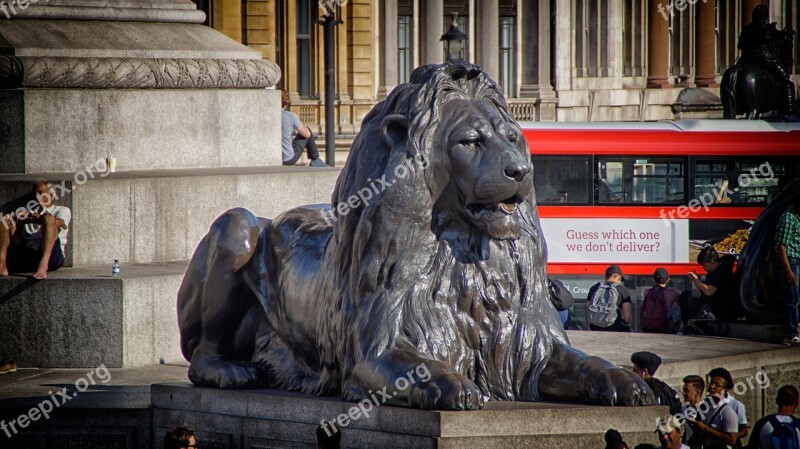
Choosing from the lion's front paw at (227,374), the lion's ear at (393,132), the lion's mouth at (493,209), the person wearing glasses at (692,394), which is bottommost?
the person wearing glasses at (692,394)

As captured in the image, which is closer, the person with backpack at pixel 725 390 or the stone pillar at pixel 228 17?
the person with backpack at pixel 725 390

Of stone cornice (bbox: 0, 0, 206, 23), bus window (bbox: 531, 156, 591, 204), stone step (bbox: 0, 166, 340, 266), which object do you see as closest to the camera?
stone step (bbox: 0, 166, 340, 266)

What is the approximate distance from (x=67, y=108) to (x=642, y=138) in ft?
53.8

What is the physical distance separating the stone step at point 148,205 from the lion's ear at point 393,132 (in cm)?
436

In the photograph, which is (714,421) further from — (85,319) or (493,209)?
(85,319)

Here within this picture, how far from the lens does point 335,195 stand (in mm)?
8523

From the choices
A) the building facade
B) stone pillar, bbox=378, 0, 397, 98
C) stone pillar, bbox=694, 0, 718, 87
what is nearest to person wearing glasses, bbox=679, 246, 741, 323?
the building facade

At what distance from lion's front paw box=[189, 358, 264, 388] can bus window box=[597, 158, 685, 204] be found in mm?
18581

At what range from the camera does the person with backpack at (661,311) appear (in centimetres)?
1659

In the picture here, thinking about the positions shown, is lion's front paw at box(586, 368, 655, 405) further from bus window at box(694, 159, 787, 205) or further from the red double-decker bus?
bus window at box(694, 159, 787, 205)

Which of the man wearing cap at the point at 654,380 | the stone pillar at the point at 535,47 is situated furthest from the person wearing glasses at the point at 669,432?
the stone pillar at the point at 535,47

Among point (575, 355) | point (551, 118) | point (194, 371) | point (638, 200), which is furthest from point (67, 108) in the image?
point (551, 118)

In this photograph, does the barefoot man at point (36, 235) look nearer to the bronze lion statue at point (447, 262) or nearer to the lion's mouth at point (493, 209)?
the bronze lion statue at point (447, 262)

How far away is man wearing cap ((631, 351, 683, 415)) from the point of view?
9430 mm
